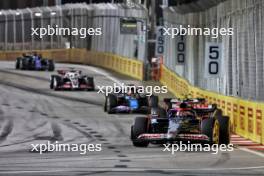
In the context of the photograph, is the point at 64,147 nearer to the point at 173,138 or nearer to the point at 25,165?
the point at 173,138

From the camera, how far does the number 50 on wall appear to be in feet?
87.4

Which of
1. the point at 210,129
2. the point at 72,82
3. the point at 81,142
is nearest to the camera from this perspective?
the point at 210,129

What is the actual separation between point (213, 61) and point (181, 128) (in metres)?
7.04

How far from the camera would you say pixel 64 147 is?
2066 centimetres

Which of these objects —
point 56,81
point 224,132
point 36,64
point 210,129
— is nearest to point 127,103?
point 224,132

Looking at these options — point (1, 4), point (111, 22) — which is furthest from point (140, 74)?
point (1, 4)

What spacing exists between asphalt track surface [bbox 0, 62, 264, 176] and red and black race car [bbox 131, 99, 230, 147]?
32 centimetres

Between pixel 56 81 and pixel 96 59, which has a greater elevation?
pixel 96 59

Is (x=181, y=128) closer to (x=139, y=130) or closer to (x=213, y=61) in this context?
(x=139, y=130)

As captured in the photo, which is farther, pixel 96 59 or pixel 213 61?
pixel 96 59

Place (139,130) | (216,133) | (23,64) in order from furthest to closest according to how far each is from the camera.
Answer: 1. (23,64)
2. (139,130)
3. (216,133)

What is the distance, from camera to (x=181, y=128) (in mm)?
20031

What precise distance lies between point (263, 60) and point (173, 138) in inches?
171

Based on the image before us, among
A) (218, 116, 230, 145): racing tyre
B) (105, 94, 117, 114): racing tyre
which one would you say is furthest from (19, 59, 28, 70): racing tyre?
(218, 116, 230, 145): racing tyre
